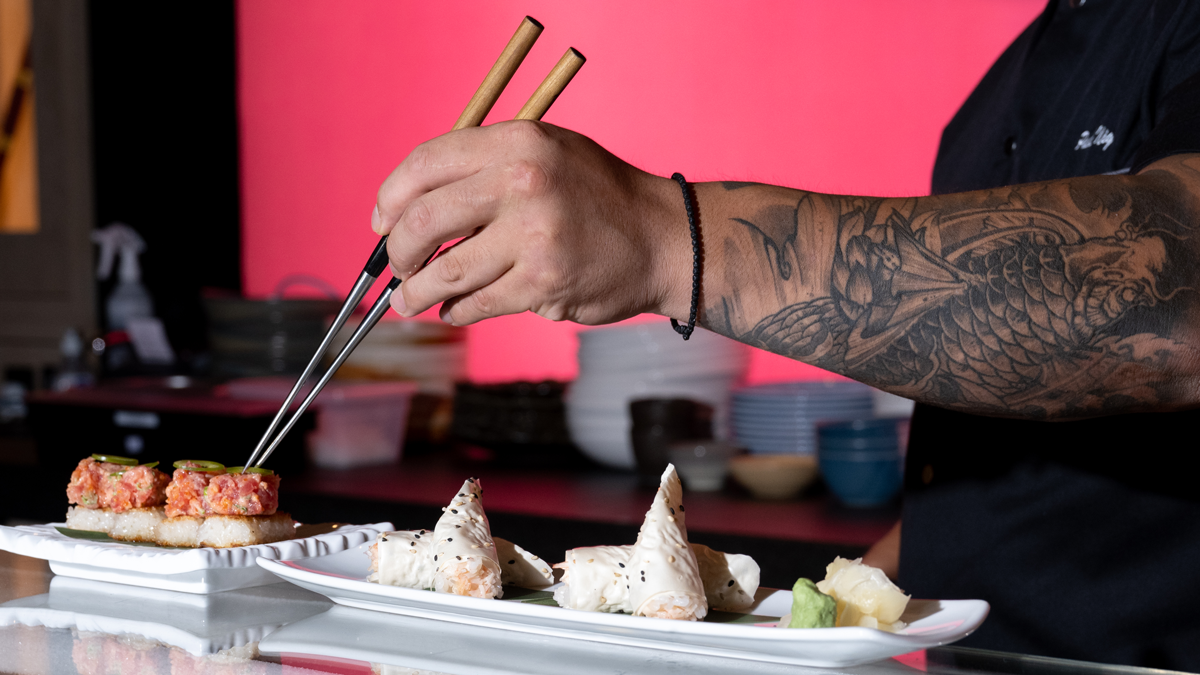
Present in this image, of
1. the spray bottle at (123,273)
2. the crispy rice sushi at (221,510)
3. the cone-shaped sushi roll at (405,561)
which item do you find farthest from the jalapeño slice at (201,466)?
the spray bottle at (123,273)

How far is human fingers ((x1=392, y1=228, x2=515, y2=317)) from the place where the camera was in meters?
0.91

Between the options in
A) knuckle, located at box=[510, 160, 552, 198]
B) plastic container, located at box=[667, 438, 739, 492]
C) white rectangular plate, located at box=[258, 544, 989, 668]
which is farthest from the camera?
plastic container, located at box=[667, 438, 739, 492]

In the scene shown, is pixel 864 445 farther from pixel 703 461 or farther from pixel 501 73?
pixel 501 73

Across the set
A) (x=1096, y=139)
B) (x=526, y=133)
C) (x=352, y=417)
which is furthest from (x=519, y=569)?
(x=352, y=417)

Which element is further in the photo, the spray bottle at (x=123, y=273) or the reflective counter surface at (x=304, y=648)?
the spray bottle at (x=123, y=273)

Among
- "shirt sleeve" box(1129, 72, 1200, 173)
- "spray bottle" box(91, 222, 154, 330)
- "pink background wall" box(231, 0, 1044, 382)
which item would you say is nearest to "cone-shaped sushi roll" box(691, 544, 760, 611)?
"shirt sleeve" box(1129, 72, 1200, 173)

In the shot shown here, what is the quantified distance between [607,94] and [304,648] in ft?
8.79

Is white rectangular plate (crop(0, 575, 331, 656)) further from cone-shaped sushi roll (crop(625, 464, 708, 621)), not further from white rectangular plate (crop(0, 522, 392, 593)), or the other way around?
cone-shaped sushi roll (crop(625, 464, 708, 621))

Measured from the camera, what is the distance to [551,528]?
6.81 feet

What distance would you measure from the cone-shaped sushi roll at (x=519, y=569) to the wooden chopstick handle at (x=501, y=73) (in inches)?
15.8

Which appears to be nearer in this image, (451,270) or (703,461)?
(451,270)

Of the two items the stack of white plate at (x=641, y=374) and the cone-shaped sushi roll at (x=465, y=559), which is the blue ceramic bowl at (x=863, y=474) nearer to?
the stack of white plate at (x=641, y=374)

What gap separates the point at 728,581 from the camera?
94 centimetres

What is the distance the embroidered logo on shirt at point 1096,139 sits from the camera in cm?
134
